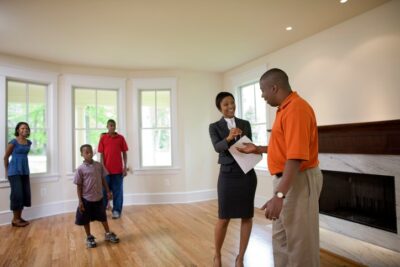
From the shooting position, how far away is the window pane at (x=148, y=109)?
5.20m

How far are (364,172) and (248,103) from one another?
8.40 feet

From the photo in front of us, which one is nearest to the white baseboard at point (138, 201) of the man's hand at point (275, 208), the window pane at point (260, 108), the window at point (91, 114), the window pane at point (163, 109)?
the window at point (91, 114)

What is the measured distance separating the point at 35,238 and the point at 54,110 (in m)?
2.12

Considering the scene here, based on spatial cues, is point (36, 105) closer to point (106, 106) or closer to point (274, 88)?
point (106, 106)

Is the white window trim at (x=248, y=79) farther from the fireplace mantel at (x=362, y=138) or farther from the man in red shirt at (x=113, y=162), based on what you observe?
the man in red shirt at (x=113, y=162)

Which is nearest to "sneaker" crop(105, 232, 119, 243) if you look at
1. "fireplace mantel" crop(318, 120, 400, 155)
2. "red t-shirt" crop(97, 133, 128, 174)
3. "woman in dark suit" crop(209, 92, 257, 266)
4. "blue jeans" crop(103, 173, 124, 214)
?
"blue jeans" crop(103, 173, 124, 214)

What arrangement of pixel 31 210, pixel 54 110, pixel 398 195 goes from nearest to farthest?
pixel 398 195
pixel 31 210
pixel 54 110

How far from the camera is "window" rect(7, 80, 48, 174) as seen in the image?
4141 mm

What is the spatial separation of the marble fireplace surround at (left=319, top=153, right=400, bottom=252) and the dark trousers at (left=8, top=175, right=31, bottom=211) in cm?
398

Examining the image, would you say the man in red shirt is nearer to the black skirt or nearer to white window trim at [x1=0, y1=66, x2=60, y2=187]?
white window trim at [x1=0, y1=66, x2=60, y2=187]

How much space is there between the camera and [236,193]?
2.12 m

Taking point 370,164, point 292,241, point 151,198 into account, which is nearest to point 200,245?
point 292,241

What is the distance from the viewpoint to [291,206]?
4.57ft

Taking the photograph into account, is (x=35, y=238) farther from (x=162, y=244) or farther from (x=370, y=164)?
(x=370, y=164)
